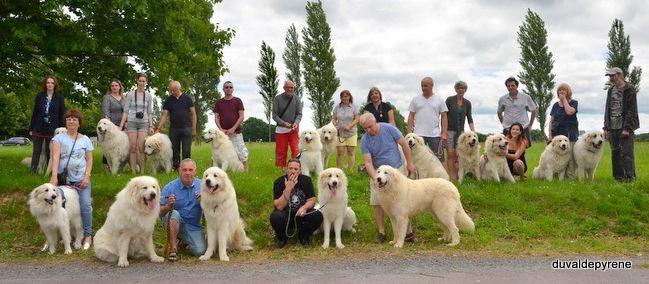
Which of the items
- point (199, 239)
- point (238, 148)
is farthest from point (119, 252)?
point (238, 148)

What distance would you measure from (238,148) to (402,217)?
458cm

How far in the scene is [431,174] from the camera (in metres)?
8.59

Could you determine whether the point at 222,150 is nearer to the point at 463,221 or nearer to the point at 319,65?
the point at 463,221

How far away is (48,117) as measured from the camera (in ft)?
28.7

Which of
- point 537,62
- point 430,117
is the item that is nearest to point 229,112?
point 430,117

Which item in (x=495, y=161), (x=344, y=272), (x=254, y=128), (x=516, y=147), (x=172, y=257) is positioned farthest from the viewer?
(x=254, y=128)

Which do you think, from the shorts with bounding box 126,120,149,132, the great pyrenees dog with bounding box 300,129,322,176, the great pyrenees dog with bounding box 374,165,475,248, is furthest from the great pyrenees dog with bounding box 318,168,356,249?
the shorts with bounding box 126,120,149,132

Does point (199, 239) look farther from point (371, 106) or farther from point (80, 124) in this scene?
point (371, 106)

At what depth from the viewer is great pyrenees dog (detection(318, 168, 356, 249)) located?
6.67 m

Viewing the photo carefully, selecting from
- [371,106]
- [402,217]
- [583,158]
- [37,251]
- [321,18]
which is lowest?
[37,251]

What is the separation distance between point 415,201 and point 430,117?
100 inches

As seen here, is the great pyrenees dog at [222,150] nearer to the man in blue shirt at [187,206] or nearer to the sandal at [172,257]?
the man in blue shirt at [187,206]

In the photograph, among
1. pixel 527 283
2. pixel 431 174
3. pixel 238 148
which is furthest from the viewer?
pixel 238 148

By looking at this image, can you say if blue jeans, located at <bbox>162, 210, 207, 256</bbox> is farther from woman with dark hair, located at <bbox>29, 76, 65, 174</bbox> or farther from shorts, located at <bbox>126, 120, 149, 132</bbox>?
woman with dark hair, located at <bbox>29, 76, 65, 174</bbox>
